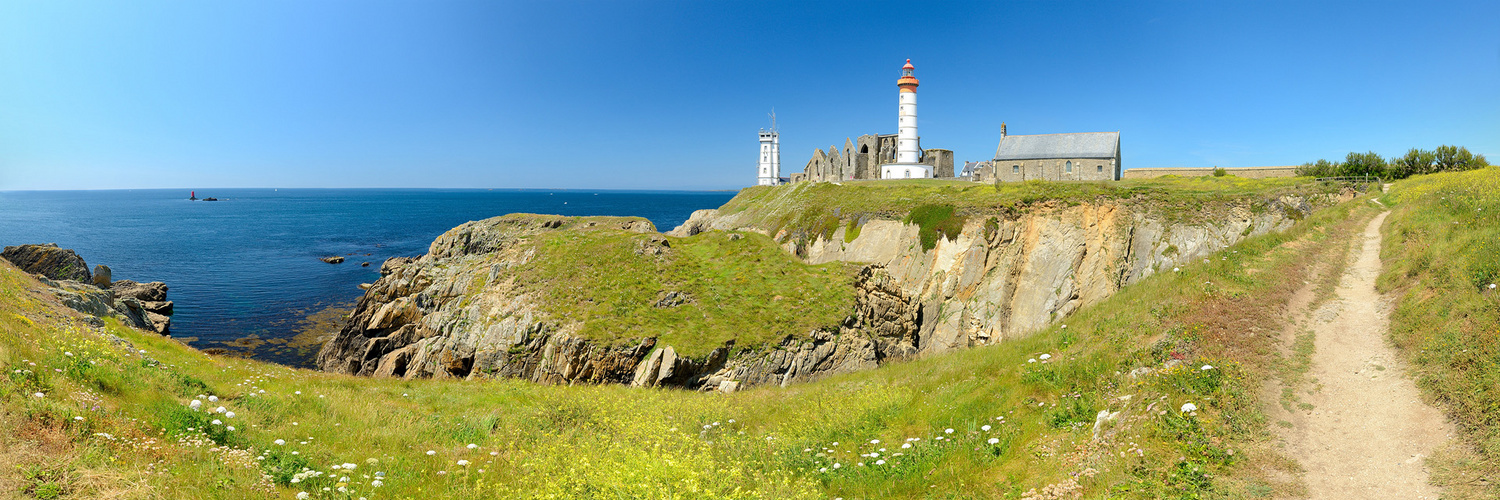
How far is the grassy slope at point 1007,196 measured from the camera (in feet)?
107

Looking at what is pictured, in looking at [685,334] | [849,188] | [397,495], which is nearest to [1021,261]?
[849,188]

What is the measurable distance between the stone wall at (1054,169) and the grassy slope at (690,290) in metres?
23.5

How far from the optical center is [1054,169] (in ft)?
155

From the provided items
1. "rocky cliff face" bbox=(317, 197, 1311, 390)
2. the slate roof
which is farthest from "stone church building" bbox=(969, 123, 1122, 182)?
"rocky cliff face" bbox=(317, 197, 1311, 390)

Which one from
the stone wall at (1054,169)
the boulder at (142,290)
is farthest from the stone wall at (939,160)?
the boulder at (142,290)

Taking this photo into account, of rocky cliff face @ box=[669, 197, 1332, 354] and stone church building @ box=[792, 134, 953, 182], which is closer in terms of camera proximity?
rocky cliff face @ box=[669, 197, 1332, 354]

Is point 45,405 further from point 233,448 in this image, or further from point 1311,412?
point 1311,412

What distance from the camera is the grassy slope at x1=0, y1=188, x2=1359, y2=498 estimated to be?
7246mm

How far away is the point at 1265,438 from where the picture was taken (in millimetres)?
8406

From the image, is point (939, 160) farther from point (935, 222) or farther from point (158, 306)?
point (158, 306)

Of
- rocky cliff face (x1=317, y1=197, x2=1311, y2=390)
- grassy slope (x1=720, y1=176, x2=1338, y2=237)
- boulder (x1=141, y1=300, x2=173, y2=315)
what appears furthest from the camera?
boulder (x1=141, y1=300, x2=173, y2=315)

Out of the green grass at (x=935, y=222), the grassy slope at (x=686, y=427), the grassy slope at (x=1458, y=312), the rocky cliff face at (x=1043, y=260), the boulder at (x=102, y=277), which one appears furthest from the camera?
the boulder at (x=102, y=277)

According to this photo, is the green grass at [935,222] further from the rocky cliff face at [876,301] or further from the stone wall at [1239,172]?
the stone wall at [1239,172]

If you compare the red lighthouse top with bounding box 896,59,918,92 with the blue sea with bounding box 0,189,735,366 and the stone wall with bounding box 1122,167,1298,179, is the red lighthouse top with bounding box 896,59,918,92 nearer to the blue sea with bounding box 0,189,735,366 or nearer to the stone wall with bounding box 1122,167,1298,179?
the stone wall with bounding box 1122,167,1298,179
